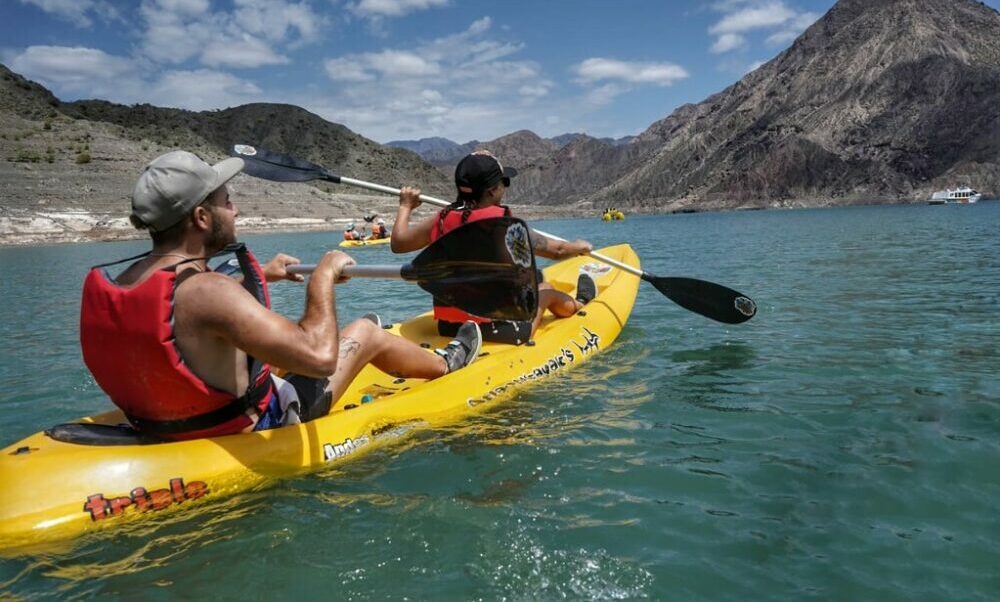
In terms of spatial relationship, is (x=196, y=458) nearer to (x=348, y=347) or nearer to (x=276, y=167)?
(x=348, y=347)

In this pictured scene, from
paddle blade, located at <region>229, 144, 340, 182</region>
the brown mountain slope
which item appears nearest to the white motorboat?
the brown mountain slope

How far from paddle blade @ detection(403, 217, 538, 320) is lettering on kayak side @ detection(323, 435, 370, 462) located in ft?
3.65

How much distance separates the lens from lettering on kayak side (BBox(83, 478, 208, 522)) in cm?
331

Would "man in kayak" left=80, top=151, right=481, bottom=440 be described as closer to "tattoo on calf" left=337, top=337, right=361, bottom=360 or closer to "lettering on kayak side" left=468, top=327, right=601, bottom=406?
"tattoo on calf" left=337, top=337, right=361, bottom=360

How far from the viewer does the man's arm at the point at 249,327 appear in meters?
2.89

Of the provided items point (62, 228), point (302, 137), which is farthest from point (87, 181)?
point (302, 137)

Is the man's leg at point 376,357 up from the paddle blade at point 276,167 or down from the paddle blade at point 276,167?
down

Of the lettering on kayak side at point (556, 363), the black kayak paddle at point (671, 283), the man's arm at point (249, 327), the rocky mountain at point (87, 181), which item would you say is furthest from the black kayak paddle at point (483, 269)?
the rocky mountain at point (87, 181)

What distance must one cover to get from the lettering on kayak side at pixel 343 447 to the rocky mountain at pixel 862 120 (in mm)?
119421

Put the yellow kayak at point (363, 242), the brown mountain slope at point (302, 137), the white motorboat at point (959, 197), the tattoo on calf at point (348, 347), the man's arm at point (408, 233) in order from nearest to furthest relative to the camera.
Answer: the tattoo on calf at point (348, 347) → the man's arm at point (408, 233) → the yellow kayak at point (363, 242) → the white motorboat at point (959, 197) → the brown mountain slope at point (302, 137)

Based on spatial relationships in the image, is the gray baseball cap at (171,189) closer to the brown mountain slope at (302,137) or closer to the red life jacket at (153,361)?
the red life jacket at (153,361)

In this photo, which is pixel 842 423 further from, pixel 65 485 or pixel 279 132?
pixel 279 132

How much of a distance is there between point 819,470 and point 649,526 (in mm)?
1266

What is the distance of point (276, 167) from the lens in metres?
7.79
